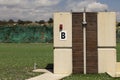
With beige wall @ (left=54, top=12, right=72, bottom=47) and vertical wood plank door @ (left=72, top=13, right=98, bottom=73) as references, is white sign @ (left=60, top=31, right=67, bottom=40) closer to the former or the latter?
beige wall @ (left=54, top=12, right=72, bottom=47)

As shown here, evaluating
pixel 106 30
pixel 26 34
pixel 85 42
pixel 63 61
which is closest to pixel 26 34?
pixel 26 34

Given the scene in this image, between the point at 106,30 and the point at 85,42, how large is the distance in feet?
3.34

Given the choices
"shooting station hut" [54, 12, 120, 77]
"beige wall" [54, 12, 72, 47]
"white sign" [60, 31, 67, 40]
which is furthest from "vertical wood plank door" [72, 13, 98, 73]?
"white sign" [60, 31, 67, 40]

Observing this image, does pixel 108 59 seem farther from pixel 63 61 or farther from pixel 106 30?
pixel 63 61

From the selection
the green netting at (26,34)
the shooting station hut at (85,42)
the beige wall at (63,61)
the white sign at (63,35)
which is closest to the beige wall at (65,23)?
the shooting station hut at (85,42)

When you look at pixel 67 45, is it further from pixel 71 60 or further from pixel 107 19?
pixel 107 19

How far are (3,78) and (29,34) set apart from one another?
43365 mm

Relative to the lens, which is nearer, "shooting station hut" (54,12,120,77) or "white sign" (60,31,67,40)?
"shooting station hut" (54,12,120,77)

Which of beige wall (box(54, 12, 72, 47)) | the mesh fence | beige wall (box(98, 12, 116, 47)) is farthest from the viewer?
the mesh fence

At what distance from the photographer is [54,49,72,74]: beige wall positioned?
16.2m

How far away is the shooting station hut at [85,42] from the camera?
52.7 feet

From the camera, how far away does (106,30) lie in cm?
1608

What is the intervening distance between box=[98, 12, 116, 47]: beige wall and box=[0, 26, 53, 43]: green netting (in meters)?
40.2

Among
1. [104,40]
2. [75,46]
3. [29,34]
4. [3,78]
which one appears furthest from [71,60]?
[29,34]
